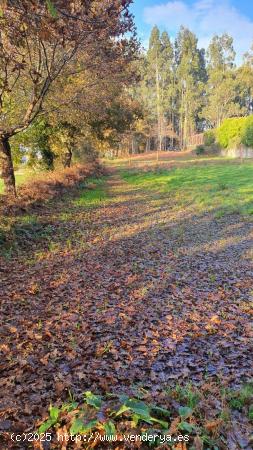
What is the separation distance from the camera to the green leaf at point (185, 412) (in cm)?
333

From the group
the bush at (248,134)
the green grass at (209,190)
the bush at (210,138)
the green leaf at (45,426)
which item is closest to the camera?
the green leaf at (45,426)

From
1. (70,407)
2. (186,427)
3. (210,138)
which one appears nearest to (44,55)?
(70,407)

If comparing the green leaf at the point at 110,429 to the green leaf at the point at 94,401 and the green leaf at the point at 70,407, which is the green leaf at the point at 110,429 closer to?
the green leaf at the point at 94,401

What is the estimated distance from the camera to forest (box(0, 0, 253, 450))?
3.36 meters

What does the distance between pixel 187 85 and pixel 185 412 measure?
246 feet

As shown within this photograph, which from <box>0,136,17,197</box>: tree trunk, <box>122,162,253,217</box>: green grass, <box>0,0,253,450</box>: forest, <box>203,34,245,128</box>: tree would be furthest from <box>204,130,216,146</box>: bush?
<box>0,136,17,197</box>: tree trunk

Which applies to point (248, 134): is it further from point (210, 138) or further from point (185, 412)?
point (185, 412)

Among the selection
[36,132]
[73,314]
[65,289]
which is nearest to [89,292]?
[65,289]

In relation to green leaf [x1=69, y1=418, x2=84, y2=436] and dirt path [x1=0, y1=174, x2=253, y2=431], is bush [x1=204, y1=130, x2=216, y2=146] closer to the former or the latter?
dirt path [x1=0, y1=174, x2=253, y2=431]

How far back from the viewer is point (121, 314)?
5.97 metres

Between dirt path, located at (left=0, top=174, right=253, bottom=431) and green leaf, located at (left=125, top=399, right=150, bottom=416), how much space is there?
729 mm

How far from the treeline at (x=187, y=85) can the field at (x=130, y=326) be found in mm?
57185

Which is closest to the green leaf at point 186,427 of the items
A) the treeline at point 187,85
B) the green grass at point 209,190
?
the green grass at point 209,190

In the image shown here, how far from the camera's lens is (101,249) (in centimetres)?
980
